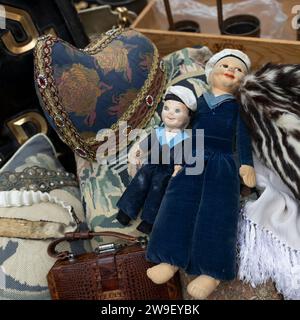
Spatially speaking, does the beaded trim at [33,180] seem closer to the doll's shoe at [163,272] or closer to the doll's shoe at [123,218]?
the doll's shoe at [123,218]

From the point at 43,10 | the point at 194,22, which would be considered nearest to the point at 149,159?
the point at 43,10

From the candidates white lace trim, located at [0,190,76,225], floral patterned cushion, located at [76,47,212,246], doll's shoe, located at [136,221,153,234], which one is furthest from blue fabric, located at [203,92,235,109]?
white lace trim, located at [0,190,76,225]

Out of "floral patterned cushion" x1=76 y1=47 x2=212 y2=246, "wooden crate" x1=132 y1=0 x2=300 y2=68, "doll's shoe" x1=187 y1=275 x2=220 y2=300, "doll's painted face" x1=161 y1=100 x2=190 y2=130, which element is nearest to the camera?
"doll's shoe" x1=187 y1=275 x2=220 y2=300

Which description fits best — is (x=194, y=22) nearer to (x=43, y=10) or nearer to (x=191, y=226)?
(x=43, y=10)

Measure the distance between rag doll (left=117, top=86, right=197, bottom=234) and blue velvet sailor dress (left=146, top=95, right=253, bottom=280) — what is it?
0.11 ft

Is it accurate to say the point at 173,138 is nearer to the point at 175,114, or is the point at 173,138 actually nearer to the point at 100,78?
the point at 175,114

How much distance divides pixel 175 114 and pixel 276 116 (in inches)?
7.0

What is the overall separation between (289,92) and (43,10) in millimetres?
605

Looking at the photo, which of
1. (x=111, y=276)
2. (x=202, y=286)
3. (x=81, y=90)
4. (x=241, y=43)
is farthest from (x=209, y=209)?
(x=241, y=43)

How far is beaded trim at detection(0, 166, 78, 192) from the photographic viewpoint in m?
0.96

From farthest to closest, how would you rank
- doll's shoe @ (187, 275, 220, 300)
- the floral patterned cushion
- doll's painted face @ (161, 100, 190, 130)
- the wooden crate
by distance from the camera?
the wooden crate, the floral patterned cushion, doll's painted face @ (161, 100, 190, 130), doll's shoe @ (187, 275, 220, 300)

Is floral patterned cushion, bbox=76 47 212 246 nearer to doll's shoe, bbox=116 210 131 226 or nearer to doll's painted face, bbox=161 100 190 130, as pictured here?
doll's shoe, bbox=116 210 131 226

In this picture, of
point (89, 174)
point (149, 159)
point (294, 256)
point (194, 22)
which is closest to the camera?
point (294, 256)
